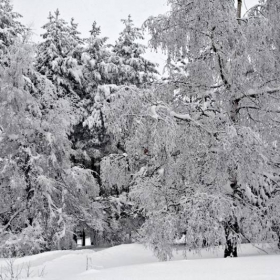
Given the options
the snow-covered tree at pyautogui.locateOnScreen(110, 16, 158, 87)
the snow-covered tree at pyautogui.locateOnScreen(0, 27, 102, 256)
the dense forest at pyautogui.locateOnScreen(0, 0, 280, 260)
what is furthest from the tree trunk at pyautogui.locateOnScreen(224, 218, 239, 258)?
the snow-covered tree at pyautogui.locateOnScreen(110, 16, 158, 87)

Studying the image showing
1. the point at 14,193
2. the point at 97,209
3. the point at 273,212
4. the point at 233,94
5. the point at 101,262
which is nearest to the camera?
the point at 273,212

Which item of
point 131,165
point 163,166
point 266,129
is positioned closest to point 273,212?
point 266,129

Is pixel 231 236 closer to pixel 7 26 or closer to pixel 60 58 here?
pixel 60 58

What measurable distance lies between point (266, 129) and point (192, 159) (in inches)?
66.6

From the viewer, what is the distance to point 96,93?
18.3m

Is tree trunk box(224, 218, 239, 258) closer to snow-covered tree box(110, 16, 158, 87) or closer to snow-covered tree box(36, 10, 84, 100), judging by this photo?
snow-covered tree box(110, 16, 158, 87)

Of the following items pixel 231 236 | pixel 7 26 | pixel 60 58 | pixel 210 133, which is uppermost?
pixel 7 26

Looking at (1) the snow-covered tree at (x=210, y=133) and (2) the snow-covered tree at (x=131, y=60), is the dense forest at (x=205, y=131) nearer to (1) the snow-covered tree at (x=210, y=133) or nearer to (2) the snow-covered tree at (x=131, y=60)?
(1) the snow-covered tree at (x=210, y=133)

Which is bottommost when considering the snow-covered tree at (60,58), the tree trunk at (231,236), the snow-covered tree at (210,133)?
the tree trunk at (231,236)

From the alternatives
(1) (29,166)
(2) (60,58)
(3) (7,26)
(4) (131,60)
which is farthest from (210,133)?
(3) (7,26)

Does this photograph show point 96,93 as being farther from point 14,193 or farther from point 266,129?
point 266,129

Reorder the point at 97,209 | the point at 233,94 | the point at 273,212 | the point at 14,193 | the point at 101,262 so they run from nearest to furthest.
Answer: the point at 273,212 → the point at 233,94 → the point at 101,262 → the point at 14,193 → the point at 97,209

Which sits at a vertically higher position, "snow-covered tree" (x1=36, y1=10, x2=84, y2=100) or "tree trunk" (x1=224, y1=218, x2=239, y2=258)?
"snow-covered tree" (x1=36, y1=10, x2=84, y2=100)

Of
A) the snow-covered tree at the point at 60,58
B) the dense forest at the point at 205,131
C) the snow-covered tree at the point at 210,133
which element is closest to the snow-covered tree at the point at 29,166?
the snow-covered tree at the point at 60,58
